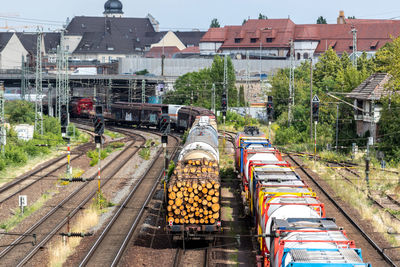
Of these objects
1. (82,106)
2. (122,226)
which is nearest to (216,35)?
(82,106)

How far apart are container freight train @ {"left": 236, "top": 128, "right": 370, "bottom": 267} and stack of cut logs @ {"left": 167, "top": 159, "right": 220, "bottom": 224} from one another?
1544mm

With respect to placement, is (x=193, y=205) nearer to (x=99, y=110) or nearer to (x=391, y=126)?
(x=99, y=110)

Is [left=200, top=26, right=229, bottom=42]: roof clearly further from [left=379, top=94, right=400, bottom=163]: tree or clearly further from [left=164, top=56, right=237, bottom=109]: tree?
[left=379, top=94, right=400, bottom=163]: tree

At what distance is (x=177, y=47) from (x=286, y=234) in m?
148

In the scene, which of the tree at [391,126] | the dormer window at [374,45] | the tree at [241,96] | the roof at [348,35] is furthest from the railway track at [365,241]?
the roof at [348,35]

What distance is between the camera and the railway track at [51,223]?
21.0 m

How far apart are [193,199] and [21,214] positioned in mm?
10606

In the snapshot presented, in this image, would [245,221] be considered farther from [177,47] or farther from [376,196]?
[177,47]

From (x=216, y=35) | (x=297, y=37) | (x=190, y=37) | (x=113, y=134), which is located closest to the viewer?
(x=113, y=134)

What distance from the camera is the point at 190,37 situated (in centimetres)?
17600

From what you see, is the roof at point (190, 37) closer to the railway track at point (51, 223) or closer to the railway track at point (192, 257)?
the railway track at point (51, 223)

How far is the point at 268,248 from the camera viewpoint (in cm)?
1565

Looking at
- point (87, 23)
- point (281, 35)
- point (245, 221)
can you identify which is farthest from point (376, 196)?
point (87, 23)

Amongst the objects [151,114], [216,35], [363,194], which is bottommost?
[363,194]
